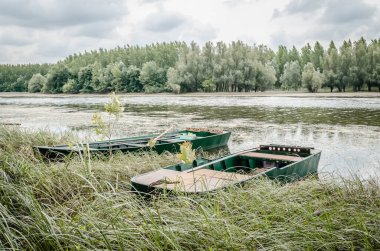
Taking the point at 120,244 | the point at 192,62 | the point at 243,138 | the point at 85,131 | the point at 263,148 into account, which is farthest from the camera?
the point at 192,62

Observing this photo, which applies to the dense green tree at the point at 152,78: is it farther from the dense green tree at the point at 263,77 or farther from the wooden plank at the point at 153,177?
the wooden plank at the point at 153,177

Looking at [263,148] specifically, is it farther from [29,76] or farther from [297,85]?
[29,76]

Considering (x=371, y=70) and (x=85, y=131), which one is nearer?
(x=85, y=131)

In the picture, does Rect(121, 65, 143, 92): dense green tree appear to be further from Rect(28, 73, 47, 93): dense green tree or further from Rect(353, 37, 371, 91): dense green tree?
Rect(353, 37, 371, 91): dense green tree

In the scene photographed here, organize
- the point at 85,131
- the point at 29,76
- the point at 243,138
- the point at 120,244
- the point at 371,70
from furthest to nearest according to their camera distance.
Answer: the point at 29,76
the point at 371,70
the point at 85,131
the point at 243,138
the point at 120,244

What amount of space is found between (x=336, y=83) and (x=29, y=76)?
337 feet

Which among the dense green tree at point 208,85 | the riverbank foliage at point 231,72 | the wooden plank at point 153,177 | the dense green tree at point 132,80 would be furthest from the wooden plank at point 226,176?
the dense green tree at point 132,80

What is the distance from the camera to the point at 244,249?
3.14m

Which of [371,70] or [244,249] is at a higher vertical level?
[371,70]

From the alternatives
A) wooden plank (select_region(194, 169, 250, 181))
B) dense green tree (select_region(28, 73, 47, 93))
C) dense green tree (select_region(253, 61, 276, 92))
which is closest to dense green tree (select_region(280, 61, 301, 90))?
dense green tree (select_region(253, 61, 276, 92))

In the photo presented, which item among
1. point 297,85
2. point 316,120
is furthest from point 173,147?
point 297,85

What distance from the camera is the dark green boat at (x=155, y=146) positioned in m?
9.15

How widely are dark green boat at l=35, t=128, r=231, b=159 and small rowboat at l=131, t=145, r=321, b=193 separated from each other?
2.15m

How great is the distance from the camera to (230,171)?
327 inches
